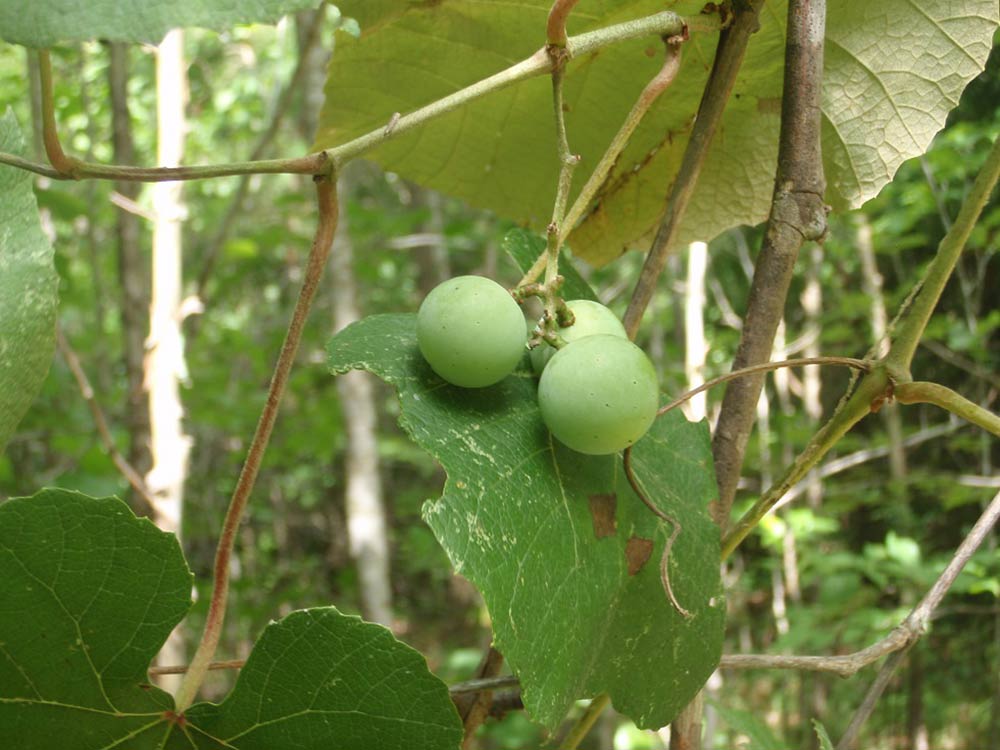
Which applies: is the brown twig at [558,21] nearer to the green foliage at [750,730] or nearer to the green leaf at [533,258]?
the green leaf at [533,258]

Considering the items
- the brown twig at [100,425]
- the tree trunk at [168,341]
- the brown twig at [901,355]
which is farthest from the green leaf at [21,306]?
the tree trunk at [168,341]

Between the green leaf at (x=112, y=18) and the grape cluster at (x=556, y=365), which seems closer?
the green leaf at (x=112, y=18)

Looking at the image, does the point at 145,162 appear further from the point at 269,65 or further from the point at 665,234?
the point at 665,234

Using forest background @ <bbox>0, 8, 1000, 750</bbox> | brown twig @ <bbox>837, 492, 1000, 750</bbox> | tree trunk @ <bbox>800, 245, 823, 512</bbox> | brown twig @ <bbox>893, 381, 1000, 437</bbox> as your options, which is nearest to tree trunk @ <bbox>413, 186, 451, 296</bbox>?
forest background @ <bbox>0, 8, 1000, 750</bbox>

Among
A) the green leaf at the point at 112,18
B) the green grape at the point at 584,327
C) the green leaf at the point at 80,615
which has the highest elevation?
the green leaf at the point at 112,18

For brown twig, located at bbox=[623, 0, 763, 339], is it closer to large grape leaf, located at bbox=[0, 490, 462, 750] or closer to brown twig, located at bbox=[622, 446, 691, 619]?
brown twig, located at bbox=[622, 446, 691, 619]

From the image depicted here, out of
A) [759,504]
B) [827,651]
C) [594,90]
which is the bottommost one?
[827,651]

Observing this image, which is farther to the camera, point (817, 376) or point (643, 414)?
point (817, 376)

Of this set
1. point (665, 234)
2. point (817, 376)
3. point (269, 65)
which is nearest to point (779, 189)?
point (665, 234)
